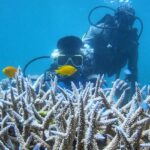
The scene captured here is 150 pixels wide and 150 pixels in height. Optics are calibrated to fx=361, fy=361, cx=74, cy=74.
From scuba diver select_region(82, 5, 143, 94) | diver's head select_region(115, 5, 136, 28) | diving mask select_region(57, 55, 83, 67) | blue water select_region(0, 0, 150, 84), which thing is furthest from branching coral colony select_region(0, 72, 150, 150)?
blue water select_region(0, 0, 150, 84)

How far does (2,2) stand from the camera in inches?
2085

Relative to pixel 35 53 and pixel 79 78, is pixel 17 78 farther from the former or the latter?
pixel 35 53

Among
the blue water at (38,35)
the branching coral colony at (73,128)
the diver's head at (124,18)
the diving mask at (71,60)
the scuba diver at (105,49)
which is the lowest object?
the branching coral colony at (73,128)

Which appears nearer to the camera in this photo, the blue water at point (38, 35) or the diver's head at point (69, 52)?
the diver's head at point (69, 52)

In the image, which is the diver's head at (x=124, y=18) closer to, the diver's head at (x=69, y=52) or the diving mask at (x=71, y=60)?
the diver's head at (x=69, y=52)

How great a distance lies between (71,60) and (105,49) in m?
2.33

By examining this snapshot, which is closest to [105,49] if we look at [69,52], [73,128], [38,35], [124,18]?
[124,18]

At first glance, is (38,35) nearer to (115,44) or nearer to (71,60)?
(115,44)

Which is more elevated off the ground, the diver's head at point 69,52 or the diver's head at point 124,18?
the diver's head at point 124,18

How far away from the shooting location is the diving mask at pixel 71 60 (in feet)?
22.5

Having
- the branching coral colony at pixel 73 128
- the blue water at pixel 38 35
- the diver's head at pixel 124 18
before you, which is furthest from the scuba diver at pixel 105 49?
the blue water at pixel 38 35

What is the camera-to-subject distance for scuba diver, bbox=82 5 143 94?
8.79 m

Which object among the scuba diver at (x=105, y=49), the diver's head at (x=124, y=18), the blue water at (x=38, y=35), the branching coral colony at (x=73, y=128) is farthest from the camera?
the blue water at (x=38, y=35)

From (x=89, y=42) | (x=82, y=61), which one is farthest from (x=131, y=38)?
(x=82, y=61)
